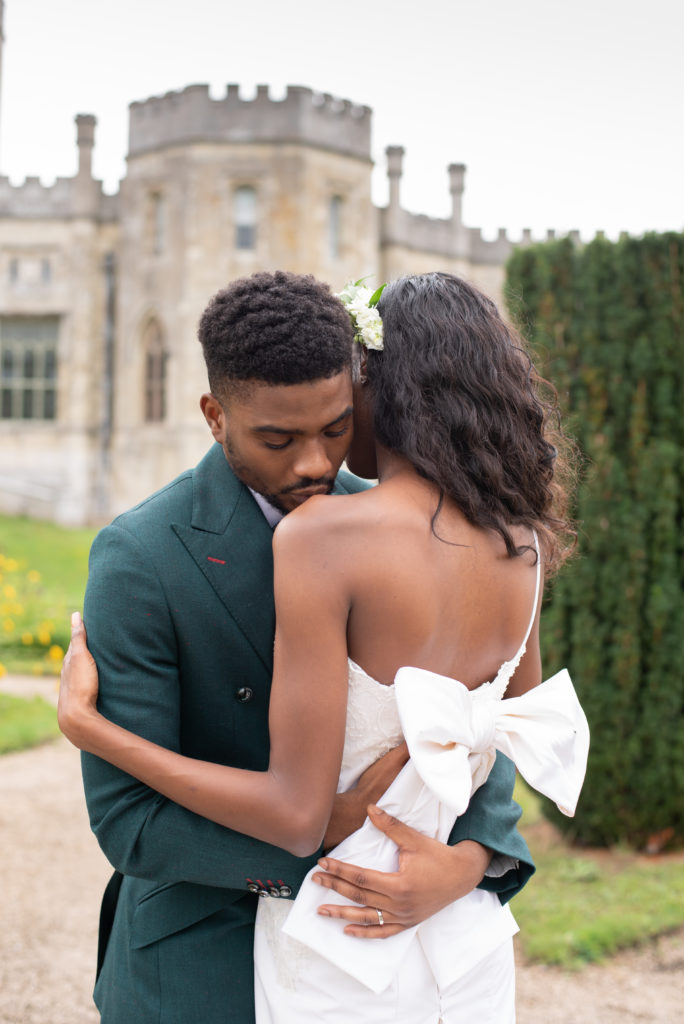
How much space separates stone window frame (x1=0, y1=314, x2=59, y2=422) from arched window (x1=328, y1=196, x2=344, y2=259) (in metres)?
8.82

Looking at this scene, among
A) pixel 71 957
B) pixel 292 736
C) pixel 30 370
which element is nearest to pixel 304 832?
pixel 292 736

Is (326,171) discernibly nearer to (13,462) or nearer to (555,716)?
(13,462)

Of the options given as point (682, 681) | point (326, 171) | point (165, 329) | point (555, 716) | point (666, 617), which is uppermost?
point (326, 171)

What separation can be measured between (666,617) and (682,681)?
368 mm

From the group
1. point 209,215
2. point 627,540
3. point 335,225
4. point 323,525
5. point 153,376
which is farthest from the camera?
point 153,376

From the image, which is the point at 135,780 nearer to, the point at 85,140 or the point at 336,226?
the point at 336,226

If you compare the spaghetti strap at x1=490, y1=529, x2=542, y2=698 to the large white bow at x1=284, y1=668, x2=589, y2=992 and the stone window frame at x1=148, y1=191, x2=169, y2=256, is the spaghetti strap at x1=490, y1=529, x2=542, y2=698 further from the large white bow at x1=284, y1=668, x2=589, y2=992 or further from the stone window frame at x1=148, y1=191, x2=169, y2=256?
the stone window frame at x1=148, y1=191, x2=169, y2=256

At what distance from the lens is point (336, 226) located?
27594mm

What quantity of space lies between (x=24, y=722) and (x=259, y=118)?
71.8 ft

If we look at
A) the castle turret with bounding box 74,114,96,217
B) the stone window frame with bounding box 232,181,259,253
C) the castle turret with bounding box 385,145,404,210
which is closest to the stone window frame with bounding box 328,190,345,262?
the stone window frame with bounding box 232,181,259,253

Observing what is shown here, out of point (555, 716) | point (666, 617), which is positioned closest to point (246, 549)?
point (555, 716)

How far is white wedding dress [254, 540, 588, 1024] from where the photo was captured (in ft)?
5.72

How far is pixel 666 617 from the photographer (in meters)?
5.57

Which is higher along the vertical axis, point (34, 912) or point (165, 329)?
point (165, 329)
